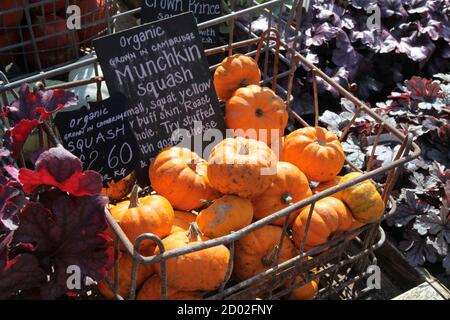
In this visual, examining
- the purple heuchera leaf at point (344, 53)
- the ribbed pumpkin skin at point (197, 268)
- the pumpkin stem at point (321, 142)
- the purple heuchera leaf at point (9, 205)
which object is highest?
the purple heuchera leaf at point (9, 205)

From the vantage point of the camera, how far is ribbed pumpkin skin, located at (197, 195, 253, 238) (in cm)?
167

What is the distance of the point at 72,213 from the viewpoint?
56.8 inches

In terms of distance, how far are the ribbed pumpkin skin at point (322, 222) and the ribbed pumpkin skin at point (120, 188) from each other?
0.61m

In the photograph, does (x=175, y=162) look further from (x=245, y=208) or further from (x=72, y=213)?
(x=72, y=213)

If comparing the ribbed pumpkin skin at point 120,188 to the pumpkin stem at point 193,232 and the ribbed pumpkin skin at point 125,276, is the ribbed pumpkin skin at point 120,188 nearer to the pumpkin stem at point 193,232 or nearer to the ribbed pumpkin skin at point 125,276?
the ribbed pumpkin skin at point 125,276

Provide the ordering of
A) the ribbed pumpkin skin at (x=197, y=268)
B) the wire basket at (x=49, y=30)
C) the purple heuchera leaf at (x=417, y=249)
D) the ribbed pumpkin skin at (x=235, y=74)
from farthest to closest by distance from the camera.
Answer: the wire basket at (x=49, y=30), the purple heuchera leaf at (x=417, y=249), the ribbed pumpkin skin at (x=235, y=74), the ribbed pumpkin skin at (x=197, y=268)

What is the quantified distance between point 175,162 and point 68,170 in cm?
51

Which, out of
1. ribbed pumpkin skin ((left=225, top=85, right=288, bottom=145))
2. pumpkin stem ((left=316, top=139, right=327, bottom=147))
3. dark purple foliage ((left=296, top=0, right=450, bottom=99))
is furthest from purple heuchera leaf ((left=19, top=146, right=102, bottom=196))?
dark purple foliage ((left=296, top=0, right=450, bottom=99))

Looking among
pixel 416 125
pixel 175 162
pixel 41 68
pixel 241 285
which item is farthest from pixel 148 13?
pixel 241 285

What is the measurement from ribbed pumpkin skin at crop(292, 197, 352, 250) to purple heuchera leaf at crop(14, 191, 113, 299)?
647 millimetres

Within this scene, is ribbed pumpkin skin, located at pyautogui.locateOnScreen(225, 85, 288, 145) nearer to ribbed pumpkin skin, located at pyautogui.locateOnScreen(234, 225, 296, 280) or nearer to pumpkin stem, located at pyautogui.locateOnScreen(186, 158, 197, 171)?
pumpkin stem, located at pyautogui.locateOnScreen(186, 158, 197, 171)

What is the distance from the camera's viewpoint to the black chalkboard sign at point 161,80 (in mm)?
1906

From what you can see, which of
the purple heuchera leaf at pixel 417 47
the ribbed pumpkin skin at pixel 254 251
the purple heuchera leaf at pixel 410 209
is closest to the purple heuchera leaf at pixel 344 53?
the purple heuchera leaf at pixel 417 47

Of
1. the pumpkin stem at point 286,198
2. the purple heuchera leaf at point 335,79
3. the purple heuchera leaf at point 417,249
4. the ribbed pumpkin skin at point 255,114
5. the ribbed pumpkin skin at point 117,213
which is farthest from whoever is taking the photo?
the purple heuchera leaf at point 335,79
